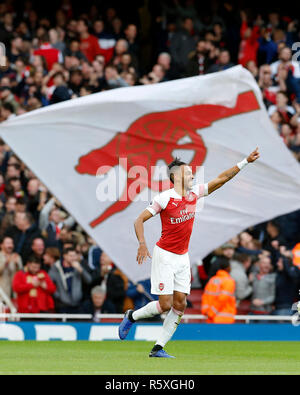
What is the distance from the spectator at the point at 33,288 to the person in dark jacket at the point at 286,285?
12.1 ft

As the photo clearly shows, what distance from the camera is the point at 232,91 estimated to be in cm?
1741

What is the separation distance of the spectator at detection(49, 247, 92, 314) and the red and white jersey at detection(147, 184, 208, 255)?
16.0ft

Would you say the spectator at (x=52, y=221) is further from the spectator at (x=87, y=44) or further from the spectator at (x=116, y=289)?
the spectator at (x=87, y=44)

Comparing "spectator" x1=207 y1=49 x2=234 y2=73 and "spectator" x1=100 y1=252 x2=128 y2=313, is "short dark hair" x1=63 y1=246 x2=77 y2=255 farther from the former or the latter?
"spectator" x1=207 y1=49 x2=234 y2=73

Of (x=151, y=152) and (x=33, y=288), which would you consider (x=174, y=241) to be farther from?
(x=33, y=288)

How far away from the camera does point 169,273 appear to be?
12625 mm

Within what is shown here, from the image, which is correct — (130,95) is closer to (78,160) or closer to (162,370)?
(78,160)

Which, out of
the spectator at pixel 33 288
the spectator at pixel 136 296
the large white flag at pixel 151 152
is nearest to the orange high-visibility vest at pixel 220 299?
the large white flag at pixel 151 152

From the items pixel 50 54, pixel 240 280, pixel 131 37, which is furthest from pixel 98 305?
pixel 131 37

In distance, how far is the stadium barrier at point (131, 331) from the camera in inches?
637

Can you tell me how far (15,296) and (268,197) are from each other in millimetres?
4390

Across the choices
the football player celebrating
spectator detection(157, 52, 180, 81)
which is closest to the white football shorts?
the football player celebrating

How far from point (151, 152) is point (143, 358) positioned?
4960 mm
